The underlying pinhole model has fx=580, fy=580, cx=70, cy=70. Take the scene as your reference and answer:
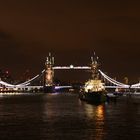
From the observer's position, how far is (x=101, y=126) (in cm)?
3481

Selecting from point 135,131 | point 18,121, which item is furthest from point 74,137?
point 18,121

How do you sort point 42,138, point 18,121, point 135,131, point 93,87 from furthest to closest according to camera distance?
1. point 93,87
2. point 18,121
3. point 135,131
4. point 42,138

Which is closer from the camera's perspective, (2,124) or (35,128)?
(35,128)

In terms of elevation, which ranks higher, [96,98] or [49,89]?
[49,89]

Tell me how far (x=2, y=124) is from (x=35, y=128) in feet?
10.9

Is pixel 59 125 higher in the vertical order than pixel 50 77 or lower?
lower

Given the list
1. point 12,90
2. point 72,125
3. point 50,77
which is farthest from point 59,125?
point 12,90

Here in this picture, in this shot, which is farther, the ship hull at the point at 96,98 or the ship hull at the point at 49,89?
the ship hull at the point at 49,89

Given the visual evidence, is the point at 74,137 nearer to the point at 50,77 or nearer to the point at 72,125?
the point at 72,125

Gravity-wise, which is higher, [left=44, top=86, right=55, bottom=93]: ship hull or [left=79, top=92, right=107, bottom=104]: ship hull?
[left=44, top=86, right=55, bottom=93]: ship hull

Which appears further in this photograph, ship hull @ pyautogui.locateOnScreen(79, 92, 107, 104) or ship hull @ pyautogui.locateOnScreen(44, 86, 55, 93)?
ship hull @ pyautogui.locateOnScreen(44, 86, 55, 93)

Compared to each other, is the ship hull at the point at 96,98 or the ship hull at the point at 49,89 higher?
the ship hull at the point at 49,89

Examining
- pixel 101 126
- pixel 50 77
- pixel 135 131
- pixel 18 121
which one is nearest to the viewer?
pixel 135 131

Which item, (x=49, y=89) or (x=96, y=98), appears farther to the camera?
(x=49, y=89)
